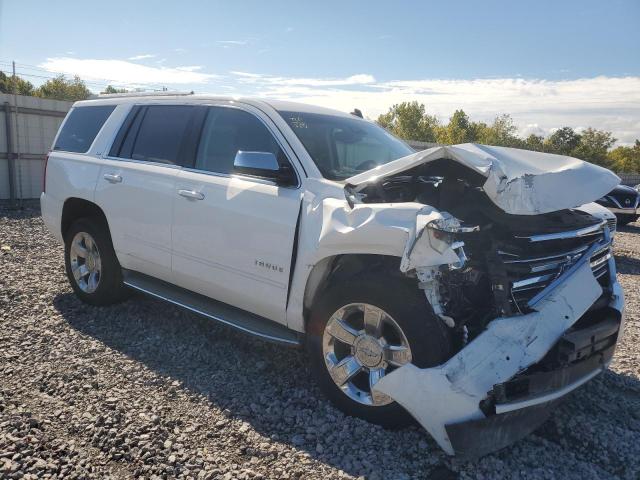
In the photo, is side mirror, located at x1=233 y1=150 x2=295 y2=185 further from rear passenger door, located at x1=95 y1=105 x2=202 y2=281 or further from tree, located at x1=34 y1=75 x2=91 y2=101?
tree, located at x1=34 y1=75 x2=91 y2=101

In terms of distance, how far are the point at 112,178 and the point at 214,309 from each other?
164 centimetres

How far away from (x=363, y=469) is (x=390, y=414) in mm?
338

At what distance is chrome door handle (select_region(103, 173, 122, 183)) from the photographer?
447 cm

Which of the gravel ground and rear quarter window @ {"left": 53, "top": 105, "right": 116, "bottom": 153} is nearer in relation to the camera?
the gravel ground

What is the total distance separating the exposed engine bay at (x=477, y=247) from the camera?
2.66 m

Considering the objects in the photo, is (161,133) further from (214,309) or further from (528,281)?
(528,281)

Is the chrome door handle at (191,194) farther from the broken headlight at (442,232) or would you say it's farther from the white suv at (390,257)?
the broken headlight at (442,232)

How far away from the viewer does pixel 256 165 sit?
330cm

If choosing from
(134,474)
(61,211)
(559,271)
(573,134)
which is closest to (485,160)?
(559,271)

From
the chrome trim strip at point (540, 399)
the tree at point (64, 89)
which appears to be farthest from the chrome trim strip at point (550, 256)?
the tree at point (64, 89)

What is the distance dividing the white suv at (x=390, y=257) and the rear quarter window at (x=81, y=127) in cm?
102

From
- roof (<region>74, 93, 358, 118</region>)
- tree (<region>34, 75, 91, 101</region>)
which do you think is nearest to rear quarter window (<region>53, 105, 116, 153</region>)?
roof (<region>74, 93, 358, 118</region>)

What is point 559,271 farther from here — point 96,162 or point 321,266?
point 96,162

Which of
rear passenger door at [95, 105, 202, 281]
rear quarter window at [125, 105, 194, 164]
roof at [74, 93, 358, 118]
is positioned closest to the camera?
roof at [74, 93, 358, 118]
